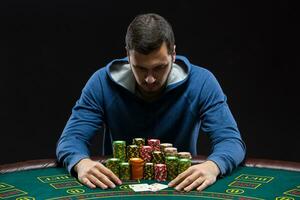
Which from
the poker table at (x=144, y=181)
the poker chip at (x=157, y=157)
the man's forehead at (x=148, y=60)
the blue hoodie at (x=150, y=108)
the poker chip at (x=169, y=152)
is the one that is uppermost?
the man's forehead at (x=148, y=60)

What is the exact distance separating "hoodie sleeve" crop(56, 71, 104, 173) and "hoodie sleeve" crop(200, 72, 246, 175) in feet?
1.82

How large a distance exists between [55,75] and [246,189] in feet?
8.87

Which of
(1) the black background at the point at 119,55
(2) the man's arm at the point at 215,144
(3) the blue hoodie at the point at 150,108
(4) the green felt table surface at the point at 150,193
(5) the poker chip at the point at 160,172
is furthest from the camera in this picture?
(1) the black background at the point at 119,55

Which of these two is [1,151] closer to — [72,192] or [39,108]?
[39,108]

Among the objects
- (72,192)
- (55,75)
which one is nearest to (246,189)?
(72,192)

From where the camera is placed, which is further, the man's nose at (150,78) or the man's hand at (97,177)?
the man's nose at (150,78)

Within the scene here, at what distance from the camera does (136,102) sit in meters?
2.96

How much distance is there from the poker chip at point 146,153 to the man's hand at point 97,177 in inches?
11.2

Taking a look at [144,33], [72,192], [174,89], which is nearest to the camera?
[72,192]

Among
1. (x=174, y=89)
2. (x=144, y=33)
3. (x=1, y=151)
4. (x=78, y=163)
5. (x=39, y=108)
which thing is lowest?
(x=1, y=151)

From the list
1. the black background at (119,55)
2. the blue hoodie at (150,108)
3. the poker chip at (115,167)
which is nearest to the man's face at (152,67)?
the blue hoodie at (150,108)

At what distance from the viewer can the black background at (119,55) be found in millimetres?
4578

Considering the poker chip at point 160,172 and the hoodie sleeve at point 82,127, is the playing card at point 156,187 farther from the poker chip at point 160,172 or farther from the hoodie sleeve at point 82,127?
the hoodie sleeve at point 82,127

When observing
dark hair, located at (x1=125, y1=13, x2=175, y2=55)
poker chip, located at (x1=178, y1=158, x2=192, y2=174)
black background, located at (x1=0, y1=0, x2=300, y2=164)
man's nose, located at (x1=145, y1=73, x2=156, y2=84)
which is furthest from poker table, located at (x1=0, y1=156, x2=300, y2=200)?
black background, located at (x1=0, y1=0, x2=300, y2=164)
